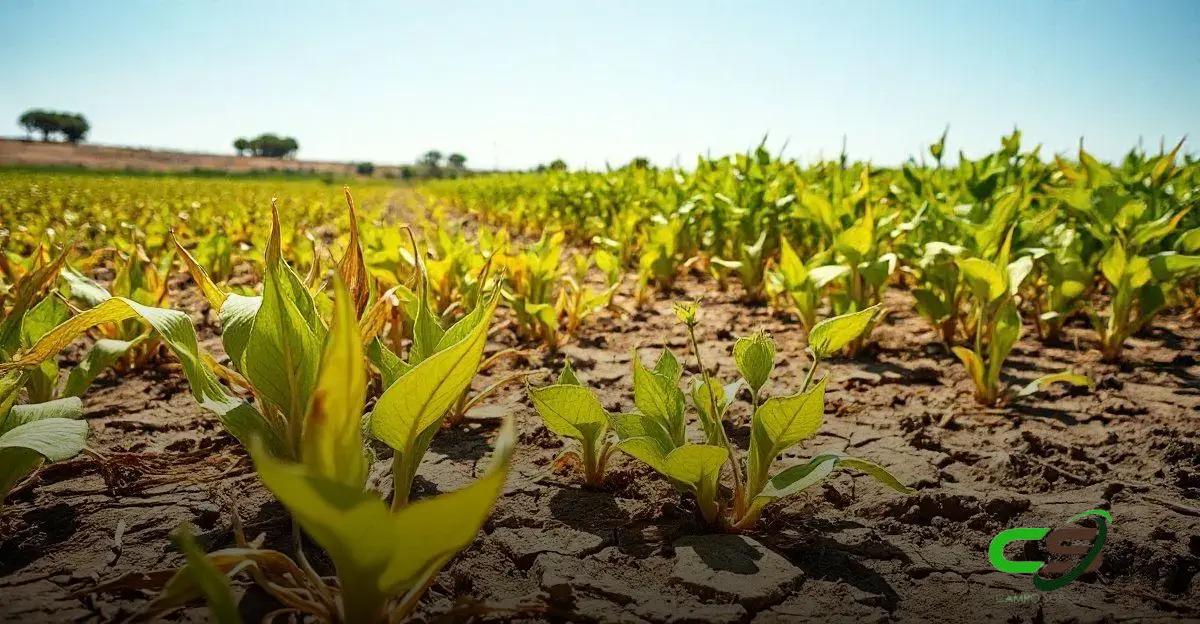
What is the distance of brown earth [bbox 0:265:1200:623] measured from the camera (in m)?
1.13

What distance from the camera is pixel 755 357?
1.30 meters

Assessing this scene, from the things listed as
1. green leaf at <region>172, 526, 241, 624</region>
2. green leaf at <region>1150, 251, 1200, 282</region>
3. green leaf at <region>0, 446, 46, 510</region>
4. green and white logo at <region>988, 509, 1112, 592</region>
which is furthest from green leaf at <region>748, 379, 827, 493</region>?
green leaf at <region>1150, 251, 1200, 282</region>

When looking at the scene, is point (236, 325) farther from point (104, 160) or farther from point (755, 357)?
point (104, 160)

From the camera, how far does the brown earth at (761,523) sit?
1.13 meters

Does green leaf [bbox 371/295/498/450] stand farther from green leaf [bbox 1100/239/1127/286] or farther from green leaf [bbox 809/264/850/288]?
green leaf [bbox 1100/239/1127/286]

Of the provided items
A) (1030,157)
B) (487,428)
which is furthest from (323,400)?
(1030,157)

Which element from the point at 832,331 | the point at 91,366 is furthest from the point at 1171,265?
the point at 91,366

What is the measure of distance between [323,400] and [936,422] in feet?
6.25

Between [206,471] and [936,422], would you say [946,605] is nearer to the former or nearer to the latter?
[936,422]

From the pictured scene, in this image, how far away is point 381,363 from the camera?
53.0 inches

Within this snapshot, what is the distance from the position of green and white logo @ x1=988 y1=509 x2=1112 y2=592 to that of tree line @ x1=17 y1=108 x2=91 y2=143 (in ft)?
302

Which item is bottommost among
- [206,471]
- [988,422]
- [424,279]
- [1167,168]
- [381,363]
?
[206,471]

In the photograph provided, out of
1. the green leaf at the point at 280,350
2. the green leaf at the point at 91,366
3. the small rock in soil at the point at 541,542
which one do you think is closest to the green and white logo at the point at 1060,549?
the small rock in soil at the point at 541,542

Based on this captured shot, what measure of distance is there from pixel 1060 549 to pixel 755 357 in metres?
0.72
